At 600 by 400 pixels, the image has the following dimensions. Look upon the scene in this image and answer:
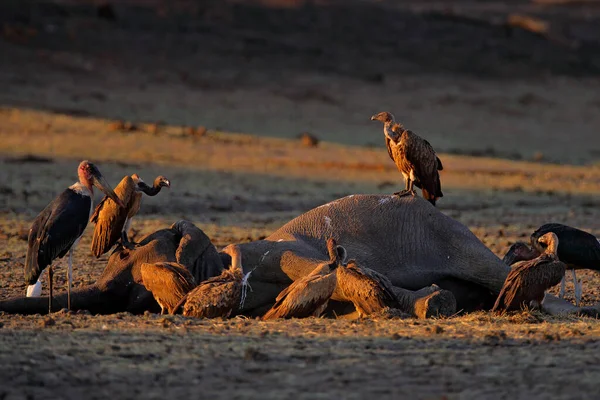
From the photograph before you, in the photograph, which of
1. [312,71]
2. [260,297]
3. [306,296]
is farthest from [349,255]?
[312,71]

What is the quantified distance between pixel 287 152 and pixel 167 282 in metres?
13.7

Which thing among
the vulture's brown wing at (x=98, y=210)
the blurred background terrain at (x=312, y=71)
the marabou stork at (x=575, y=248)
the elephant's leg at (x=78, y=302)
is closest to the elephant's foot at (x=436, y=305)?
the marabou stork at (x=575, y=248)

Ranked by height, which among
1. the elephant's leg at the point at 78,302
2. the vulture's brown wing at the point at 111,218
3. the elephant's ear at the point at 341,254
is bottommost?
the elephant's leg at the point at 78,302

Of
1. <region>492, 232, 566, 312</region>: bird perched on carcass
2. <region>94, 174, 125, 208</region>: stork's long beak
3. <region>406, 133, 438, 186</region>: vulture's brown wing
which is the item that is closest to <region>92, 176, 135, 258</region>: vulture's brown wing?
<region>94, 174, 125, 208</region>: stork's long beak

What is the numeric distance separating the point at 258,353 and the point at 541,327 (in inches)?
79.2

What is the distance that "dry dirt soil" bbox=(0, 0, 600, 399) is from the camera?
20.6 feet

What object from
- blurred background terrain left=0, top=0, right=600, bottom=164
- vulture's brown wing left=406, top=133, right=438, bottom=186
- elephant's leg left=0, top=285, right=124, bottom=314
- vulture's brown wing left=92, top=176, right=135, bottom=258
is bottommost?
elephant's leg left=0, top=285, right=124, bottom=314

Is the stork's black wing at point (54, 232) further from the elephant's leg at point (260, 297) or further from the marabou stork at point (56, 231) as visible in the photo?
the elephant's leg at point (260, 297)

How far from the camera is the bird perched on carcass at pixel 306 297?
8039 mm

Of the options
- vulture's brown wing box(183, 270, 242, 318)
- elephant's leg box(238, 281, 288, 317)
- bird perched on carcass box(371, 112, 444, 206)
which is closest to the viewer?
vulture's brown wing box(183, 270, 242, 318)

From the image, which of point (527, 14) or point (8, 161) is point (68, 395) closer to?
point (8, 161)

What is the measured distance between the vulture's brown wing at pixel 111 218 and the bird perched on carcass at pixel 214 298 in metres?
1.29

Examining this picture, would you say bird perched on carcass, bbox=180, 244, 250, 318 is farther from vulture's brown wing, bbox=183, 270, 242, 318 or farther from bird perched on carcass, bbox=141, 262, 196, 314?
bird perched on carcass, bbox=141, 262, 196, 314

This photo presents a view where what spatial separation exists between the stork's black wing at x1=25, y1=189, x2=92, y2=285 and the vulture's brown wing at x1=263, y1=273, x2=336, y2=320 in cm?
150
